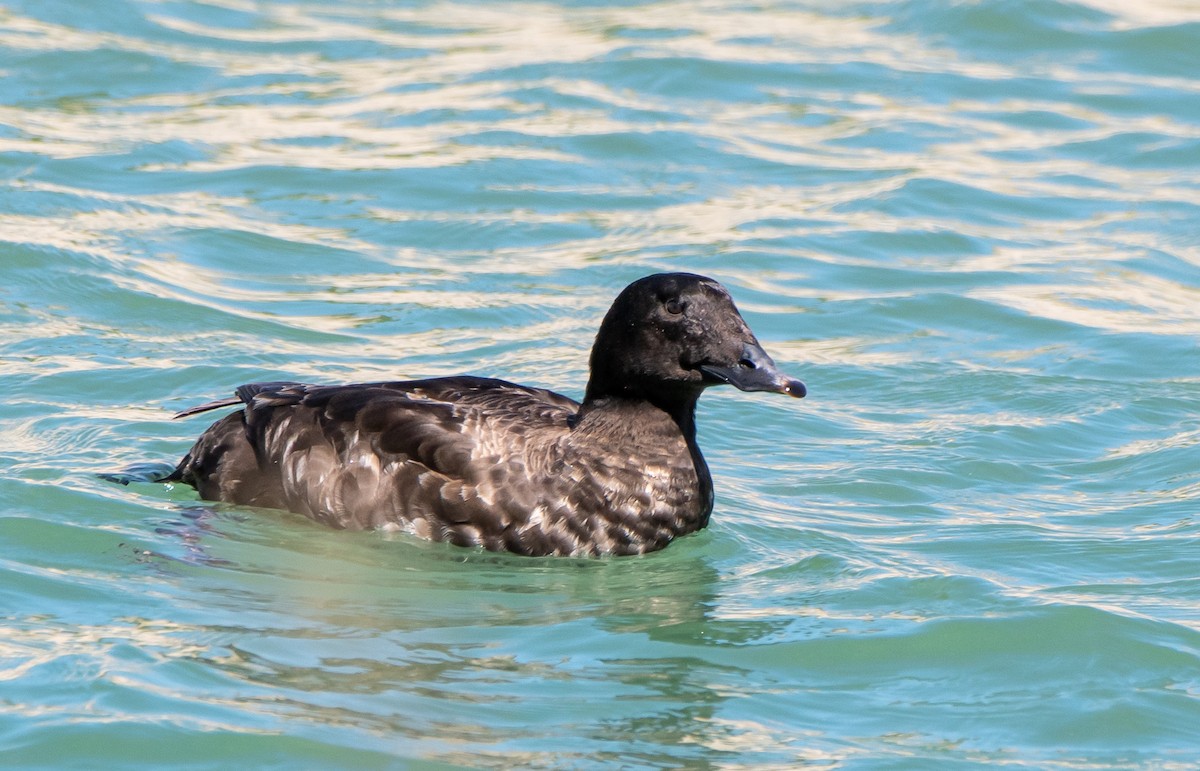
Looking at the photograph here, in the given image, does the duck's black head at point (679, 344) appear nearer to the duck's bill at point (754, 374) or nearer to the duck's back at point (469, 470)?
the duck's bill at point (754, 374)

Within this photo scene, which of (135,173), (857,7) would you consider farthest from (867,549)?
(857,7)

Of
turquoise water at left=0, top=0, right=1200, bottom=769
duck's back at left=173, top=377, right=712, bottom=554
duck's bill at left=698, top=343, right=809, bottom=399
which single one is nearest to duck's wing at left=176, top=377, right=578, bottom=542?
duck's back at left=173, top=377, right=712, bottom=554

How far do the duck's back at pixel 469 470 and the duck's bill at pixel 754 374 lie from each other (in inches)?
20.1

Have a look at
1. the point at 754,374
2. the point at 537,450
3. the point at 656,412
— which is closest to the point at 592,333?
the point at 656,412

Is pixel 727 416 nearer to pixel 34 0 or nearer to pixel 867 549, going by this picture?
pixel 867 549

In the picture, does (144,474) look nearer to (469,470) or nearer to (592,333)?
(469,470)

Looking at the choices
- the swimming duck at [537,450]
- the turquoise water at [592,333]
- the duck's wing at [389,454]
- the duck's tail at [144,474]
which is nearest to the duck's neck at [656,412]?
the swimming duck at [537,450]

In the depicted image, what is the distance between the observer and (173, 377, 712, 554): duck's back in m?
7.57

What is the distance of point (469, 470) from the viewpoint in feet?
25.0

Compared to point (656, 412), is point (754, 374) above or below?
above

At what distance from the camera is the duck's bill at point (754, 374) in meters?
7.25

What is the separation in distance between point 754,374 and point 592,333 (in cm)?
345

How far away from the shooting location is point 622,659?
6.43 meters

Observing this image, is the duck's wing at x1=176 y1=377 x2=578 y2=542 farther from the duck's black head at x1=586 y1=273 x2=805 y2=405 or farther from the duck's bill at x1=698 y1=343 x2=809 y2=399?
the duck's bill at x1=698 y1=343 x2=809 y2=399
